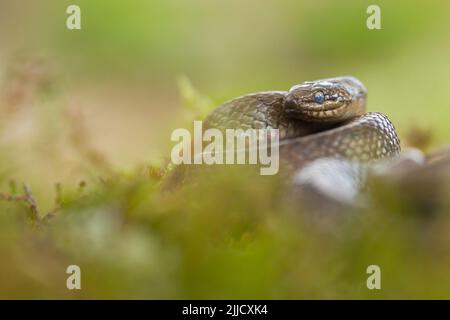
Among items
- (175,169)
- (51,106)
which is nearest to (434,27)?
(51,106)

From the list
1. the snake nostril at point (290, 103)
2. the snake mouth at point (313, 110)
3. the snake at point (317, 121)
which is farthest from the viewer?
the snake nostril at point (290, 103)

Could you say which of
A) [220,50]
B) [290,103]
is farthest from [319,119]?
[220,50]

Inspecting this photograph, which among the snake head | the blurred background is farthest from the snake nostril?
the blurred background

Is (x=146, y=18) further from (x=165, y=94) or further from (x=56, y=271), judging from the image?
(x=56, y=271)

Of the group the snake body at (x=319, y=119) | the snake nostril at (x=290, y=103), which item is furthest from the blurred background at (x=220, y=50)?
the snake nostril at (x=290, y=103)

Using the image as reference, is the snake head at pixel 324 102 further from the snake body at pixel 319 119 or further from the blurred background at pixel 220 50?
the blurred background at pixel 220 50

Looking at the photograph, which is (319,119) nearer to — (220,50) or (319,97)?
(319,97)

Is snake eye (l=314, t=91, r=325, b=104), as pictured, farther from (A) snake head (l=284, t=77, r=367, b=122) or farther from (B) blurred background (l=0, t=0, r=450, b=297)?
(B) blurred background (l=0, t=0, r=450, b=297)
